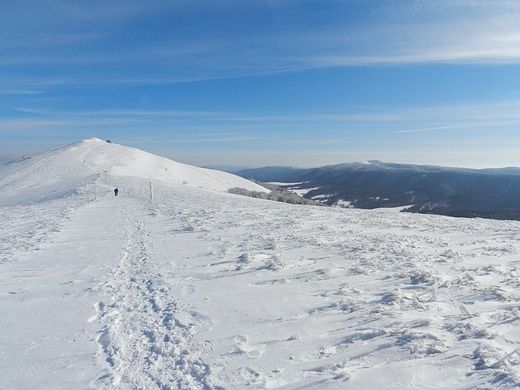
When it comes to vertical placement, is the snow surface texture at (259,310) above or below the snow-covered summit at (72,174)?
below

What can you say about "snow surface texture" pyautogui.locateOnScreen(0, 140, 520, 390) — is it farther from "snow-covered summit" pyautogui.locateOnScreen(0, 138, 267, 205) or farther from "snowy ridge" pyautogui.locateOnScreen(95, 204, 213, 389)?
"snow-covered summit" pyautogui.locateOnScreen(0, 138, 267, 205)

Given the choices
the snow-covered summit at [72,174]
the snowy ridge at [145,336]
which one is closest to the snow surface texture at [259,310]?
the snowy ridge at [145,336]

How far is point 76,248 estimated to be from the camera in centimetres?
1335

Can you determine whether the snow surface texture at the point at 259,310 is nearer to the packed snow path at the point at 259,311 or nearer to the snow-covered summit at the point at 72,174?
the packed snow path at the point at 259,311

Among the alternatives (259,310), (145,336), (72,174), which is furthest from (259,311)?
(72,174)

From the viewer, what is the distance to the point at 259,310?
7.46 m

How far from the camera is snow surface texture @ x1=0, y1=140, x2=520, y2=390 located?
16.6 feet

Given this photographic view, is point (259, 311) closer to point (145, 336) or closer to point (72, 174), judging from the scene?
point (145, 336)

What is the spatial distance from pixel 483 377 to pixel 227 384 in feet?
10.2

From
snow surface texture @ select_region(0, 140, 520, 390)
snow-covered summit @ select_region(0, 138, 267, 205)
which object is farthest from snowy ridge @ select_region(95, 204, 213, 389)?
snow-covered summit @ select_region(0, 138, 267, 205)

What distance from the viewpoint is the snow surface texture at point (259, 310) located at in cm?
507

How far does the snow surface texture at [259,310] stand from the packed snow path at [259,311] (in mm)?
29

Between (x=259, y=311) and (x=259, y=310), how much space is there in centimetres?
5

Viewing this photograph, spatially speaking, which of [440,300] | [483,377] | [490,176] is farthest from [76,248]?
[490,176]
